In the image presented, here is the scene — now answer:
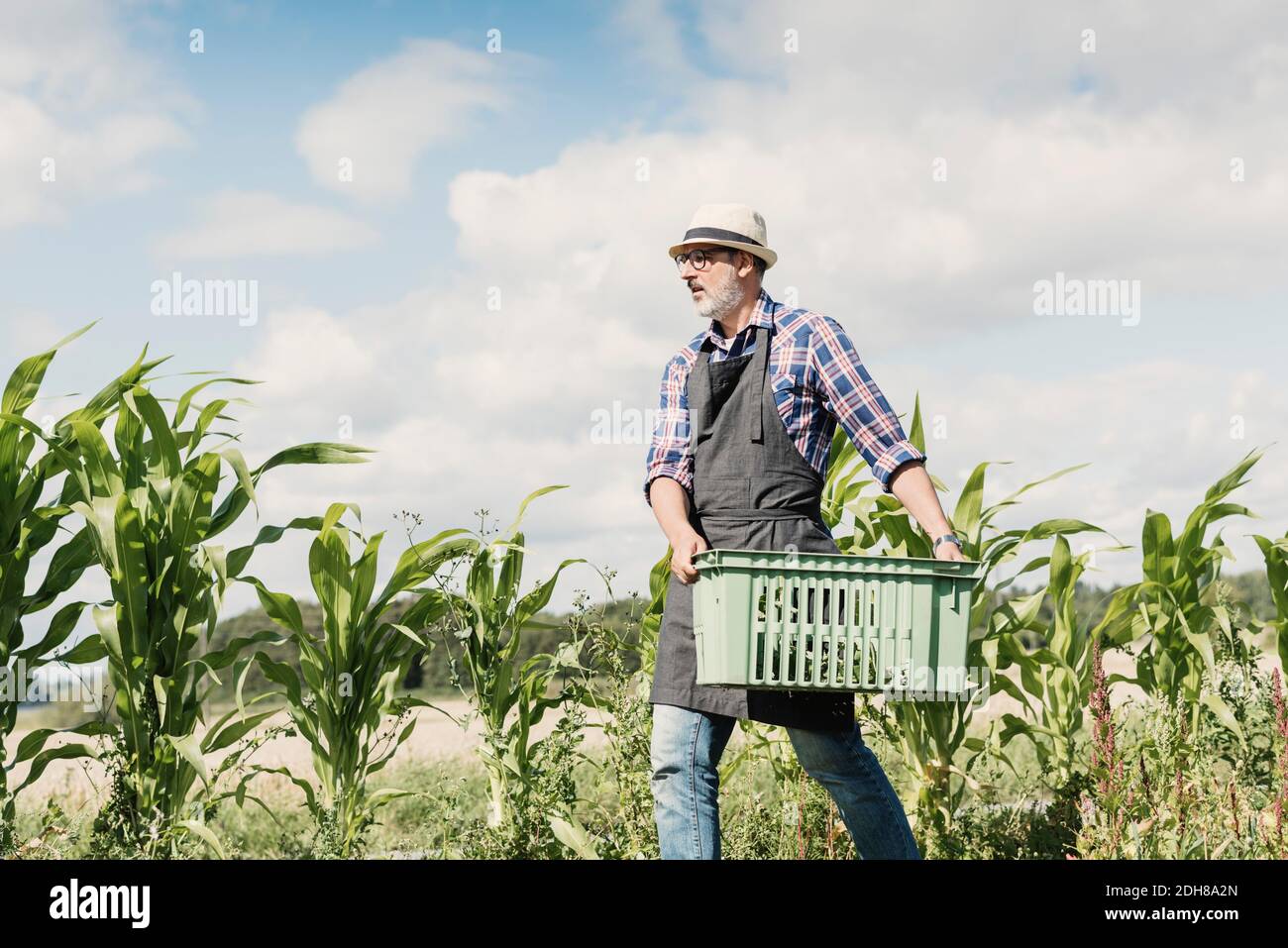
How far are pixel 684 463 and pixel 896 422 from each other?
1.88 feet

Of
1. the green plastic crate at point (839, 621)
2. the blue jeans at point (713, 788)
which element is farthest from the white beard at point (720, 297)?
the blue jeans at point (713, 788)

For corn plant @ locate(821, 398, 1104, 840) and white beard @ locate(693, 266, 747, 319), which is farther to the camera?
corn plant @ locate(821, 398, 1104, 840)

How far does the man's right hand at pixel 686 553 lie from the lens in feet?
9.87

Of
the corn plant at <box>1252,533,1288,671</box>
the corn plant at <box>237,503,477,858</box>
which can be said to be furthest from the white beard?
the corn plant at <box>1252,533,1288,671</box>

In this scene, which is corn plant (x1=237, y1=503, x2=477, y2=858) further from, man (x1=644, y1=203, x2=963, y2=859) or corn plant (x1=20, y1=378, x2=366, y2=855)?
man (x1=644, y1=203, x2=963, y2=859)

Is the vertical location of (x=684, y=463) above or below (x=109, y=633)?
above

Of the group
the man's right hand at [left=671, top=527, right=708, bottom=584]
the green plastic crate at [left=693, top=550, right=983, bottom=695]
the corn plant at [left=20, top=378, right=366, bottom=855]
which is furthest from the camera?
the corn plant at [left=20, top=378, right=366, bottom=855]

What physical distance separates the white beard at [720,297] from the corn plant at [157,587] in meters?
1.55

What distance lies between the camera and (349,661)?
13.7 feet

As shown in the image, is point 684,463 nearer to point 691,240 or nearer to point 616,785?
point 691,240

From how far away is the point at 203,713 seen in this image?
13.3ft

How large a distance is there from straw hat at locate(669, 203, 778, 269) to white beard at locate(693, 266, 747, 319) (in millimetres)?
97

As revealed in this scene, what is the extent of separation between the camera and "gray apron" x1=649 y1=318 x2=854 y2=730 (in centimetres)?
309
